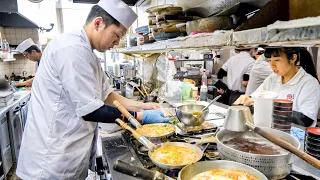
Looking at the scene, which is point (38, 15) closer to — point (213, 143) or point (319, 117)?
point (213, 143)

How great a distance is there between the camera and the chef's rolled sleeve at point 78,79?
148cm

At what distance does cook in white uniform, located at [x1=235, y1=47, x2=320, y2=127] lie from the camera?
2189mm

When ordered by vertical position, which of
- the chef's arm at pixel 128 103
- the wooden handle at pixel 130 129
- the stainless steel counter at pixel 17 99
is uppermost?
the chef's arm at pixel 128 103

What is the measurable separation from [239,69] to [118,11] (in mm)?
3388

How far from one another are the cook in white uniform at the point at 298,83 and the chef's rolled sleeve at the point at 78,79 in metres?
1.38

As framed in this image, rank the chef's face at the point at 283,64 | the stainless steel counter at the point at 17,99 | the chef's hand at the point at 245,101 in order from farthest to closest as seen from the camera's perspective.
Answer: the stainless steel counter at the point at 17,99, the chef's face at the point at 283,64, the chef's hand at the point at 245,101

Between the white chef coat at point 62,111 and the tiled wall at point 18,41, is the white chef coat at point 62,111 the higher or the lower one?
the lower one

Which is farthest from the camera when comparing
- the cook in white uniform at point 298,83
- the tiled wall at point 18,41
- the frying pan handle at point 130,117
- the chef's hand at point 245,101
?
the tiled wall at point 18,41

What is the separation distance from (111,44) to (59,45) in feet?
1.34

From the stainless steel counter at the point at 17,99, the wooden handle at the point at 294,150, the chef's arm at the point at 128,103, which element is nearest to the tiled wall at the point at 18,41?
the stainless steel counter at the point at 17,99

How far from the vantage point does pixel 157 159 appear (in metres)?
1.32

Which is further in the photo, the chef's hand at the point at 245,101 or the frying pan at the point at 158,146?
the chef's hand at the point at 245,101

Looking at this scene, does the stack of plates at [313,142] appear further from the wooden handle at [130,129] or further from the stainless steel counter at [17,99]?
the stainless steel counter at [17,99]

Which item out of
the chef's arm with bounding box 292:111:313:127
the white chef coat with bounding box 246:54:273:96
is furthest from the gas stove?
the white chef coat with bounding box 246:54:273:96
